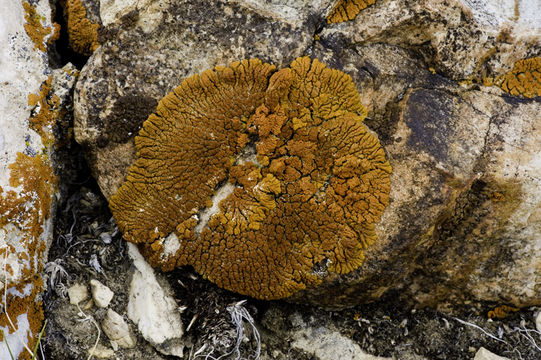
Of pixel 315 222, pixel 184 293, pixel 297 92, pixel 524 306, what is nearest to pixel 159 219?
pixel 184 293

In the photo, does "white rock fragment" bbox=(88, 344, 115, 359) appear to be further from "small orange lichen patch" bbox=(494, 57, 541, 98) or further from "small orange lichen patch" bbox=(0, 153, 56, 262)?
"small orange lichen patch" bbox=(494, 57, 541, 98)

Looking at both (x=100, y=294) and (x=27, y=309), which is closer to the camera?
(x=27, y=309)

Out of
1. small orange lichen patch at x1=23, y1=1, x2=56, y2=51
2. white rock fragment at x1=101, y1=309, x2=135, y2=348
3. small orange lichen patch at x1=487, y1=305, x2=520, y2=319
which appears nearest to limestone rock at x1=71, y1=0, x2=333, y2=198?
small orange lichen patch at x1=23, y1=1, x2=56, y2=51

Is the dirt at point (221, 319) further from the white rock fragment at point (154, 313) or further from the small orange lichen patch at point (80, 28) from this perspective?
the small orange lichen patch at point (80, 28)

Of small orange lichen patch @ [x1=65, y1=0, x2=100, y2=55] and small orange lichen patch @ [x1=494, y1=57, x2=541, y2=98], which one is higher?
small orange lichen patch @ [x1=65, y1=0, x2=100, y2=55]

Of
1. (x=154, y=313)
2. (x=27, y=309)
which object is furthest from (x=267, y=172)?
(x=27, y=309)

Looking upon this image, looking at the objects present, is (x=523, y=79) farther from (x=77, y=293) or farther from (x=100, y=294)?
(x=77, y=293)

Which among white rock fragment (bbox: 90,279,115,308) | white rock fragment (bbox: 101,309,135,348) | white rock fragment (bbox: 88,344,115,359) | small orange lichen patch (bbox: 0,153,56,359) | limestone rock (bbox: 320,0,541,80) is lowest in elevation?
white rock fragment (bbox: 88,344,115,359)
